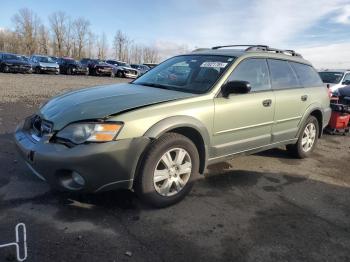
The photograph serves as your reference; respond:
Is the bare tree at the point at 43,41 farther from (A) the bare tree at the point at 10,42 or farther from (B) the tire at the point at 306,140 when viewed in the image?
(B) the tire at the point at 306,140

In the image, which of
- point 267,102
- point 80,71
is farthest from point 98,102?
point 80,71

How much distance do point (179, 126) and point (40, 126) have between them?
4.75ft

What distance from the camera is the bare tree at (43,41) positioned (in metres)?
73.6

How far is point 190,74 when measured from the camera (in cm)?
443

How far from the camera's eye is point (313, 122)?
5891 mm

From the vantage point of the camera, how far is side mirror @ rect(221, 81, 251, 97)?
399cm

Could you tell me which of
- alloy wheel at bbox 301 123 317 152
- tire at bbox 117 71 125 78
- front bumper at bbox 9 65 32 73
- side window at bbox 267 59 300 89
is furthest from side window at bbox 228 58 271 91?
tire at bbox 117 71 125 78

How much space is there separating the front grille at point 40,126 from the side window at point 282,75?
303cm

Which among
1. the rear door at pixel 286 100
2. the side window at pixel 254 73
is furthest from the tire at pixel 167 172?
the rear door at pixel 286 100

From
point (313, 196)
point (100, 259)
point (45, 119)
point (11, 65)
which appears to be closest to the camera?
point (100, 259)

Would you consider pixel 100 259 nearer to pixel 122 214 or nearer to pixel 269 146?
pixel 122 214

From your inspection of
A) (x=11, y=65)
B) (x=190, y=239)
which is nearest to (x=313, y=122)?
(x=190, y=239)

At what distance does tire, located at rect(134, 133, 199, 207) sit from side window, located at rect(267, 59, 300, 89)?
6.16 ft

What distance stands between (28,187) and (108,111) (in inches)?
57.4
